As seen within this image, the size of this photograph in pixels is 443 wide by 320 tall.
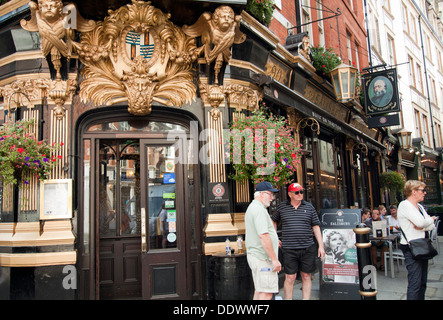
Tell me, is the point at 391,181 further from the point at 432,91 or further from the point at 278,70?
the point at 432,91

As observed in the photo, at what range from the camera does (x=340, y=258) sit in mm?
5871

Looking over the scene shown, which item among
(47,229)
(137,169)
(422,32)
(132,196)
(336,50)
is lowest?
(47,229)

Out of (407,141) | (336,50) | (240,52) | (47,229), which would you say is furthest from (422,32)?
(47,229)

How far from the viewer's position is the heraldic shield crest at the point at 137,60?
6.02 metres

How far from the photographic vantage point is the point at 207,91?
6.38 m

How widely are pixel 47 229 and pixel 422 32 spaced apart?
3090cm

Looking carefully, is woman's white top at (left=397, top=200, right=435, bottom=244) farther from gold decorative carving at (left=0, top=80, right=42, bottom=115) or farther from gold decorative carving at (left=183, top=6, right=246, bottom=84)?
gold decorative carving at (left=0, top=80, right=42, bottom=115)

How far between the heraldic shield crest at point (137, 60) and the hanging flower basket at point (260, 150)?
1.24 meters

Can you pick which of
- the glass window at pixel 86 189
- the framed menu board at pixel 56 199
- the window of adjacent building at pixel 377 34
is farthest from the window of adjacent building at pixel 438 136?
the framed menu board at pixel 56 199

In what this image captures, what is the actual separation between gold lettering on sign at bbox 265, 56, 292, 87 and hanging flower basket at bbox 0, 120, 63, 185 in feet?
15.1

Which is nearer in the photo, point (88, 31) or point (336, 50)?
point (88, 31)

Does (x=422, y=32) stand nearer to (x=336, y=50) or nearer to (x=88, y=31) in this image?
(x=336, y=50)

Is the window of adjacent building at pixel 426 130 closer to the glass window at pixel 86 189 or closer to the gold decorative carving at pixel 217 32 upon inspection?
the gold decorative carving at pixel 217 32
